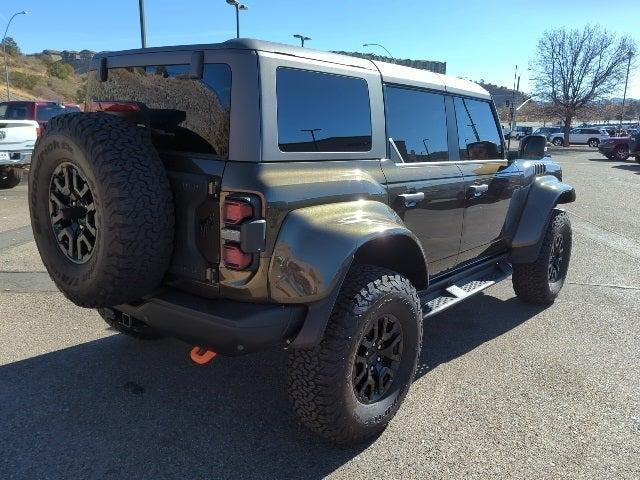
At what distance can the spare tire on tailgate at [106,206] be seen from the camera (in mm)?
2336

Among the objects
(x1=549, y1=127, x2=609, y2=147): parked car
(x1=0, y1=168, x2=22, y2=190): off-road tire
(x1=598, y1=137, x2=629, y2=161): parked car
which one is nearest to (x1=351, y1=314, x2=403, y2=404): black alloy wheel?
(x1=0, y1=168, x2=22, y2=190): off-road tire

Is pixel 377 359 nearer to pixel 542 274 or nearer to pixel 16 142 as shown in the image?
pixel 542 274

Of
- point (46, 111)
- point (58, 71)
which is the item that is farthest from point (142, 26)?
point (58, 71)

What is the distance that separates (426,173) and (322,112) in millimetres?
946

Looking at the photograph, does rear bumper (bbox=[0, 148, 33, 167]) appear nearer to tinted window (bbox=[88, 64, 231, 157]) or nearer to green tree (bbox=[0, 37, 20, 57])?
tinted window (bbox=[88, 64, 231, 157])

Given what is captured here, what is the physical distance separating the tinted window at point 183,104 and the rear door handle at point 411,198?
116 centimetres

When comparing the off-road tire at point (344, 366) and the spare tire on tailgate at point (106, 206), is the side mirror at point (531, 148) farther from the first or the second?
the spare tire on tailgate at point (106, 206)

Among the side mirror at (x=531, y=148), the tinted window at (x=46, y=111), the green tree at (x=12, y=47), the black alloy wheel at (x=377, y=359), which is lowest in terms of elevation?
the black alloy wheel at (x=377, y=359)

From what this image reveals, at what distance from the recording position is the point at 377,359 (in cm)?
299

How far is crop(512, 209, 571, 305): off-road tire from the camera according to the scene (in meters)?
4.80

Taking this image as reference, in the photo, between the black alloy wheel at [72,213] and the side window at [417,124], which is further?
the side window at [417,124]

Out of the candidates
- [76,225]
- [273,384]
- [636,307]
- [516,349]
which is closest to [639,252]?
[636,307]

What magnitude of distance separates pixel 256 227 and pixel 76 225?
0.96 meters

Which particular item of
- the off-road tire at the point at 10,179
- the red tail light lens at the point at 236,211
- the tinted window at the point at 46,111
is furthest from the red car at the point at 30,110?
the red tail light lens at the point at 236,211
